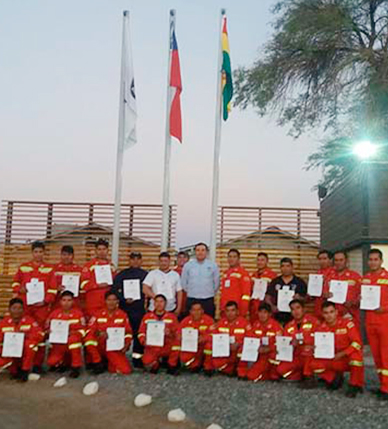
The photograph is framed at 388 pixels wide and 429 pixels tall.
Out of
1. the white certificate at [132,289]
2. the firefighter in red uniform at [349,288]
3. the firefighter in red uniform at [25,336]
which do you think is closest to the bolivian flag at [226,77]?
the white certificate at [132,289]

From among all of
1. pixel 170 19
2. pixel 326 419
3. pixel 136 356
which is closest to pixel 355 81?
pixel 170 19

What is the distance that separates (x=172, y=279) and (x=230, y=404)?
8.34 ft

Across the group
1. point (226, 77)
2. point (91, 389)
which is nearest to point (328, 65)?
point (226, 77)

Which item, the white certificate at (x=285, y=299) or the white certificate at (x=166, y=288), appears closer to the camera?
the white certificate at (x=285, y=299)

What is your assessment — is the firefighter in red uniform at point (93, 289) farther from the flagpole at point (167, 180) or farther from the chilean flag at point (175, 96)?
the chilean flag at point (175, 96)

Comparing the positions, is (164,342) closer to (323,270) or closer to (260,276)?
(260,276)

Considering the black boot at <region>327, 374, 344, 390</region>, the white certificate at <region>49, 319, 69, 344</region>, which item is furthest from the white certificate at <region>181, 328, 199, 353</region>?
the black boot at <region>327, 374, 344, 390</region>

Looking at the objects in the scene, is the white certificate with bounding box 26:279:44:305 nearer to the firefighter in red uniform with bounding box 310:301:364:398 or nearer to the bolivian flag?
the firefighter in red uniform with bounding box 310:301:364:398

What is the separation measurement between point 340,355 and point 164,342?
2.44 metres

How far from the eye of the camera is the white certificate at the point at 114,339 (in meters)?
7.81

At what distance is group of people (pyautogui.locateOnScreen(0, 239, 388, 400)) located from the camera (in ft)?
23.5

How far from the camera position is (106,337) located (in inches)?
310

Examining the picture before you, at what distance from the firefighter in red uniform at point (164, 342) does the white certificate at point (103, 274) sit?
2.70ft

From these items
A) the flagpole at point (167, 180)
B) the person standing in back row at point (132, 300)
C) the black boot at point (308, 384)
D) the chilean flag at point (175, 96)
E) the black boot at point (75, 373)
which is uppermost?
the chilean flag at point (175, 96)
